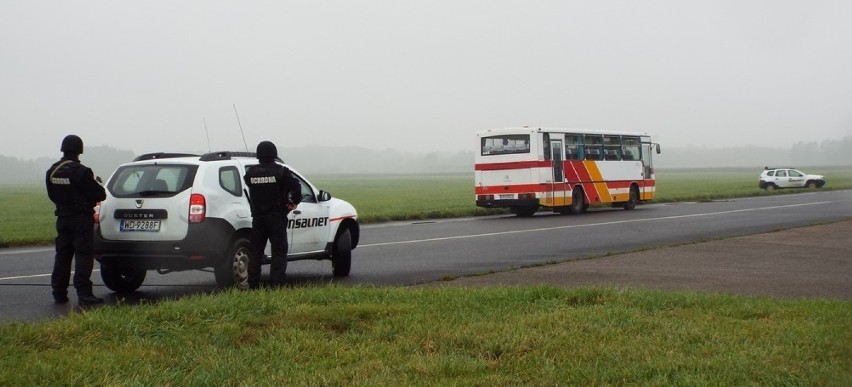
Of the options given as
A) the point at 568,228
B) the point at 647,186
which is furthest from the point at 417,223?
the point at 647,186

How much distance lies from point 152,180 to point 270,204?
5.55ft

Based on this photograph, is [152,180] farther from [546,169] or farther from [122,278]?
[546,169]

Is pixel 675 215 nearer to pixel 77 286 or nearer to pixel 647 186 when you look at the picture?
pixel 647 186

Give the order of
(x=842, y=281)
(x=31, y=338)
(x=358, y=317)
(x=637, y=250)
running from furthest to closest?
1. (x=637, y=250)
2. (x=842, y=281)
3. (x=358, y=317)
4. (x=31, y=338)

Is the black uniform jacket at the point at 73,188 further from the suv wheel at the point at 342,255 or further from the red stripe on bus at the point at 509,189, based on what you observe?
the red stripe on bus at the point at 509,189

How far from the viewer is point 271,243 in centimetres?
1139

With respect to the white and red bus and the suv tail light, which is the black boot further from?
the white and red bus

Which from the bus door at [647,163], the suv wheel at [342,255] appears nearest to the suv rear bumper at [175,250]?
the suv wheel at [342,255]

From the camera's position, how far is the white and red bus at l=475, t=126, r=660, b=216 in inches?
1294

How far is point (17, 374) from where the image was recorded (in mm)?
6336

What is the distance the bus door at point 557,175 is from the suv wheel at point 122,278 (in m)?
21.8

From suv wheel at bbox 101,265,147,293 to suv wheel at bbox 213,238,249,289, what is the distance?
1129 millimetres

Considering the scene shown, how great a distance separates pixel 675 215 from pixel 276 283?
21886 mm

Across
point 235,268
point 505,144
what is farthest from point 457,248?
point 505,144
